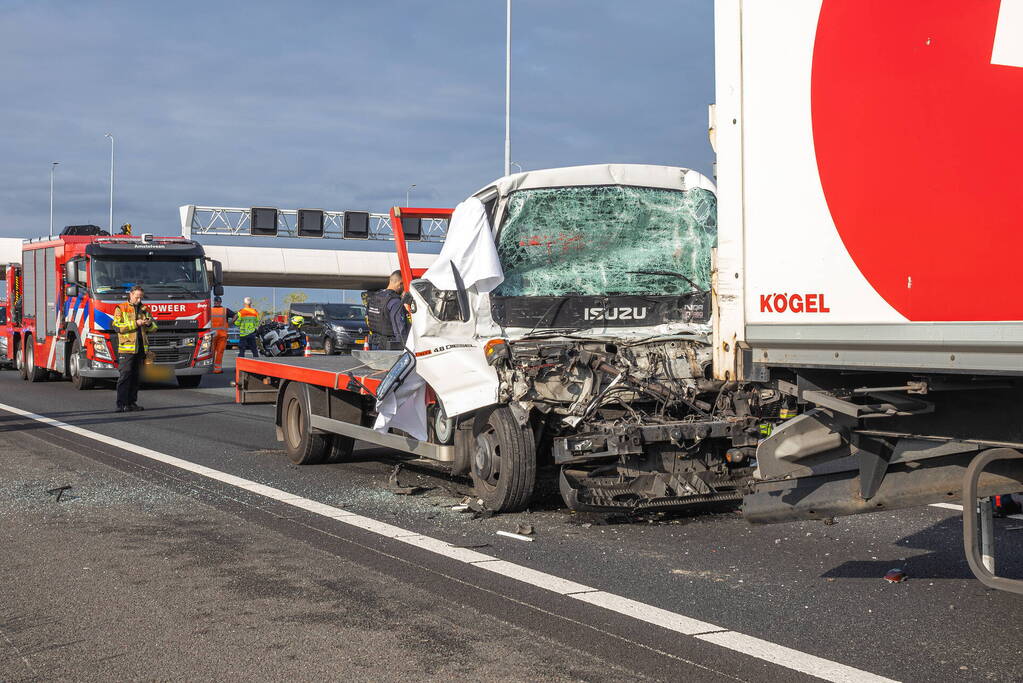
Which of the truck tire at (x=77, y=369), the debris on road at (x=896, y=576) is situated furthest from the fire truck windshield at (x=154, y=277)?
the debris on road at (x=896, y=576)

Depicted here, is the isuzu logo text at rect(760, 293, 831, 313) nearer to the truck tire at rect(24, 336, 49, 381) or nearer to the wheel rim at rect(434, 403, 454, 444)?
the wheel rim at rect(434, 403, 454, 444)

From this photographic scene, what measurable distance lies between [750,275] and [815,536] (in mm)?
2764

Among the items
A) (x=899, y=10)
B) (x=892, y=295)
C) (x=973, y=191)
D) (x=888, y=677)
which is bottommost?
(x=888, y=677)

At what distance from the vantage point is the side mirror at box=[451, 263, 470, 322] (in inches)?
284

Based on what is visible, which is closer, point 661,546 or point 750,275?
point 750,275

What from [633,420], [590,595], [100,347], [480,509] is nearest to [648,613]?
[590,595]

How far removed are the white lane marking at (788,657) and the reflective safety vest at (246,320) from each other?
72.9 ft

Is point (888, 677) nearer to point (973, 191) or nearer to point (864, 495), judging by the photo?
point (864, 495)

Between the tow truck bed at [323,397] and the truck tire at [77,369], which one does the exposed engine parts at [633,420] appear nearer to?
the tow truck bed at [323,397]

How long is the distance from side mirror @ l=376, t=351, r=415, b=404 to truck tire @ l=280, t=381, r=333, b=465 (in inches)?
74.1

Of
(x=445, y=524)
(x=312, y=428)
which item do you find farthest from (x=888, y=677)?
(x=312, y=428)

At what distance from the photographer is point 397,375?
25.3 ft

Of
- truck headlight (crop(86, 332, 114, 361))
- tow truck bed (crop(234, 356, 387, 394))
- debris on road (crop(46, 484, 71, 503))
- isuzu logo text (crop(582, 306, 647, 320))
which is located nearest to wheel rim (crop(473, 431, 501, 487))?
isuzu logo text (crop(582, 306, 647, 320))

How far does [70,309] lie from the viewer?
20.3 meters
